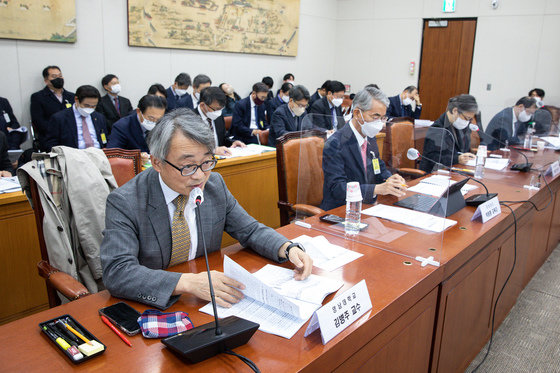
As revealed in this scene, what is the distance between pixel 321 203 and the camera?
2.32 m

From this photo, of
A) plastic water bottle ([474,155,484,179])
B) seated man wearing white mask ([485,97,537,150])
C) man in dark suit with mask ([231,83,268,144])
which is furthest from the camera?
man in dark suit with mask ([231,83,268,144])

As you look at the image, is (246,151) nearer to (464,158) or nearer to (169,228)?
(464,158)

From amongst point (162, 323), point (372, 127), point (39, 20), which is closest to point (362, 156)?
point (372, 127)

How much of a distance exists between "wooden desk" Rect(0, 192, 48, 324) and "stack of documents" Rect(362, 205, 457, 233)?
178cm

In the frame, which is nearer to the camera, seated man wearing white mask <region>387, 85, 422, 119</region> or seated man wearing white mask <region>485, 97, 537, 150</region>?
seated man wearing white mask <region>485, 97, 537, 150</region>

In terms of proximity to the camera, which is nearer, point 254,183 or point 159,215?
→ point 159,215

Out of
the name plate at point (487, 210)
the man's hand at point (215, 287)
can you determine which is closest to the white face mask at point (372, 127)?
the name plate at point (487, 210)

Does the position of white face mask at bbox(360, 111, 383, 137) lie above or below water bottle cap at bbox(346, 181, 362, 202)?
above

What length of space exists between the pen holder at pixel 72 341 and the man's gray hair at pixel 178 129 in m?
0.51

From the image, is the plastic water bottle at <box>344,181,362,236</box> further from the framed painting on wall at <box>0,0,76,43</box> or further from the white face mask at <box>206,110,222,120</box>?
the framed painting on wall at <box>0,0,76,43</box>

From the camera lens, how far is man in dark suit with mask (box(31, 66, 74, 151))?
4750mm

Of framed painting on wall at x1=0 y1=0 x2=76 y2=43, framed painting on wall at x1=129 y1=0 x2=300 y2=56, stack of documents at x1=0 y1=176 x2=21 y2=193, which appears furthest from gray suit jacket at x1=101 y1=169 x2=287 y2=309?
framed painting on wall at x1=129 y1=0 x2=300 y2=56

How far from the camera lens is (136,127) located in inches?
133

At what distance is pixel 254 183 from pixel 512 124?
7.53 ft
